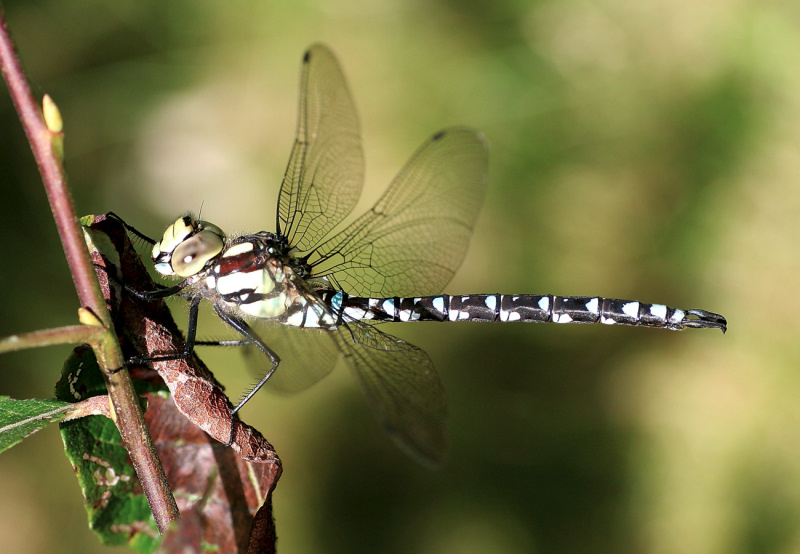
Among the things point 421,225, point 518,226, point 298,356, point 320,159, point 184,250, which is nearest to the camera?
point 184,250

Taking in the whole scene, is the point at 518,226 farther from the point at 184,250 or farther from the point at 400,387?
the point at 184,250

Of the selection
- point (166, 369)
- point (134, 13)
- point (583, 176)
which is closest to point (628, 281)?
point (583, 176)

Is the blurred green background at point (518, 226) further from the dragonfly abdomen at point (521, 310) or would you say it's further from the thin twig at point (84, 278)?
the thin twig at point (84, 278)

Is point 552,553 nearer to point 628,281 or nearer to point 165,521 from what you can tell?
point 628,281

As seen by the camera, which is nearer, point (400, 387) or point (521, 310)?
point (400, 387)

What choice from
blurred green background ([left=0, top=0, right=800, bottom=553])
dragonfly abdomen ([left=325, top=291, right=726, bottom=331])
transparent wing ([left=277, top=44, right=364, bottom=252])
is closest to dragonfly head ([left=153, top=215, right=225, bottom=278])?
transparent wing ([left=277, top=44, right=364, bottom=252])

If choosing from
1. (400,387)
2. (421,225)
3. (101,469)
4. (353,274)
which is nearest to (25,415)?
(101,469)
